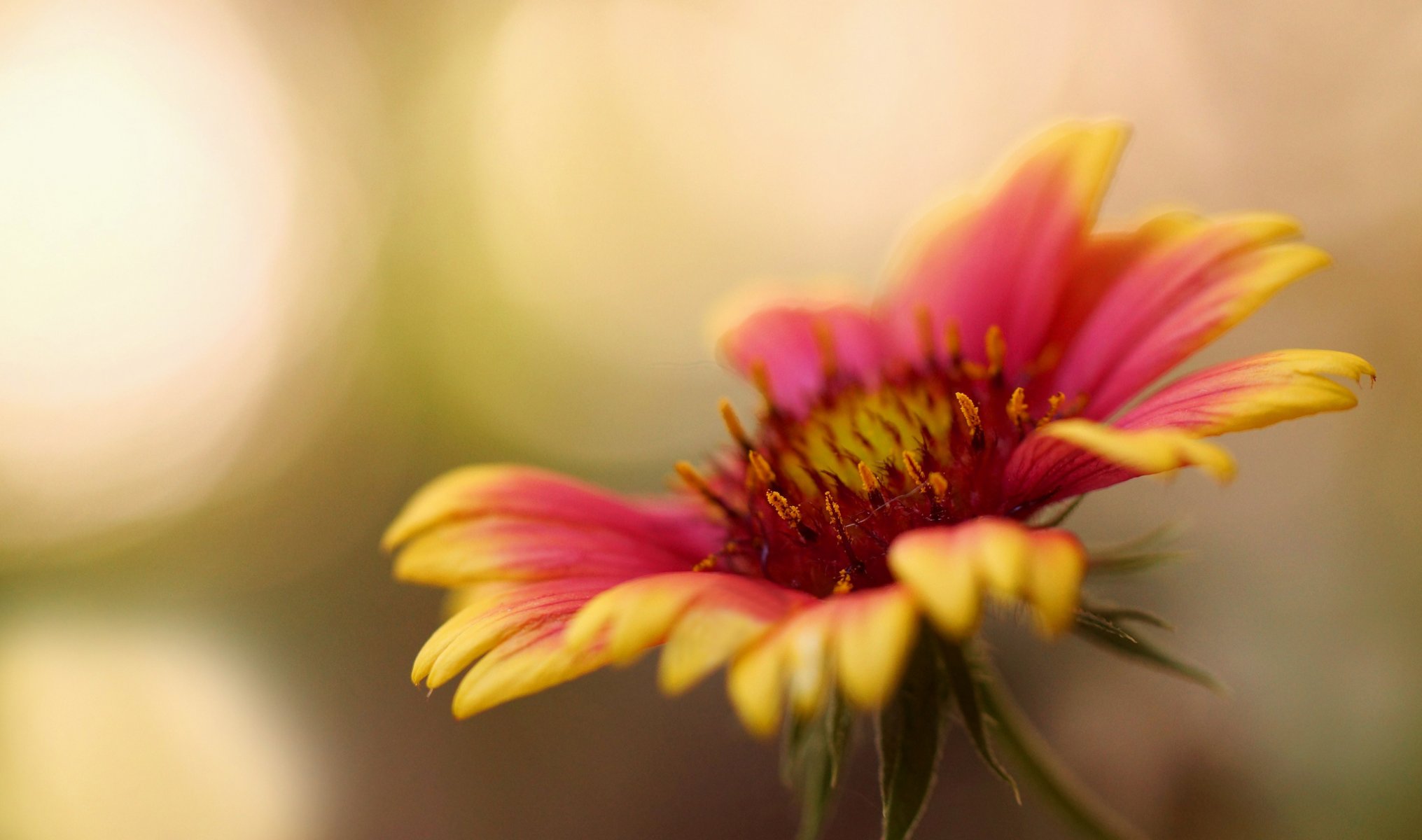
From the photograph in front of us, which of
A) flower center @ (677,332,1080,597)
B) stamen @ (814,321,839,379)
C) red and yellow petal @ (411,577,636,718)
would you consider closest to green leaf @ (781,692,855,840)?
flower center @ (677,332,1080,597)

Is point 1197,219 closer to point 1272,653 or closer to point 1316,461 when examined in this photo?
point 1272,653

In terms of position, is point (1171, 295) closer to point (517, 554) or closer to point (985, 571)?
point (985, 571)

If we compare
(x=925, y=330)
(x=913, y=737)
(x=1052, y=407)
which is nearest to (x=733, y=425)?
(x=925, y=330)

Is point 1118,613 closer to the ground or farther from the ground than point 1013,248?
closer to the ground

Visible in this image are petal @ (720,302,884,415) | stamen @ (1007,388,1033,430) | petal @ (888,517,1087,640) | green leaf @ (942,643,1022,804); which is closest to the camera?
petal @ (888,517,1087,640)

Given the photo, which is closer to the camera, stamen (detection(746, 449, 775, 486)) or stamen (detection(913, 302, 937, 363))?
stamen (detection(746, 449, 775, 486))

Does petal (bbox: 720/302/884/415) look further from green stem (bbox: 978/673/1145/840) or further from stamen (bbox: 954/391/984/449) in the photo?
green stem (bbox: 978/673/1145/840)

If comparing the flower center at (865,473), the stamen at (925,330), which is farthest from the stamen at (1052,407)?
the stamen at (925,330)
